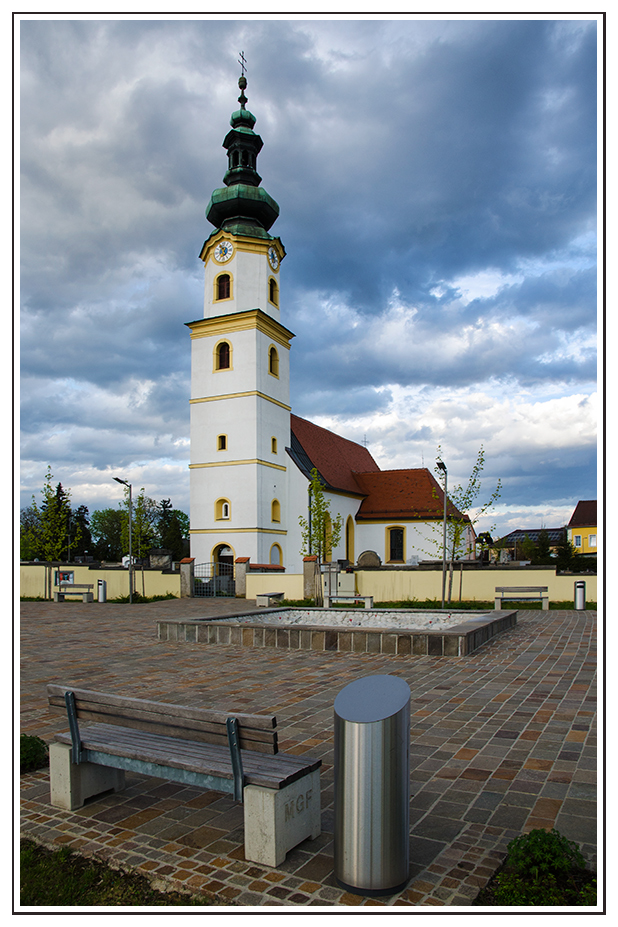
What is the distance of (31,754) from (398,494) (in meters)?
39.4

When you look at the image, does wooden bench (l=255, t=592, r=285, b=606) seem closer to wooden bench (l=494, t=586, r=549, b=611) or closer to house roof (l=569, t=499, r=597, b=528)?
wooden bench (l=494, t=586, r=549, b=611)

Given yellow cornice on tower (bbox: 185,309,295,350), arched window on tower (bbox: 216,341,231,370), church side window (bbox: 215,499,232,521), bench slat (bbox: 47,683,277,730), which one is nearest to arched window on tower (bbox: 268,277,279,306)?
yellow cornice on tower (bbox: 185,309,295,350)

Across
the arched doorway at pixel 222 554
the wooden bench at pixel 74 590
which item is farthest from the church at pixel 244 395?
the wooden bench at pixel 74 590

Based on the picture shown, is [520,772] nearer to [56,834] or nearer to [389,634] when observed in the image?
[56,834]

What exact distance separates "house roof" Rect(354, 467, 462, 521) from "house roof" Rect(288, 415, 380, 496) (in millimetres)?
1018

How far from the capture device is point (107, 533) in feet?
293

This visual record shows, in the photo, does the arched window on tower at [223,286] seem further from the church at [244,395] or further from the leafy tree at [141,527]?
the leafy tree at [141,527]

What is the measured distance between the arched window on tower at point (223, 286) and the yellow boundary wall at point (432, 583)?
674 inches

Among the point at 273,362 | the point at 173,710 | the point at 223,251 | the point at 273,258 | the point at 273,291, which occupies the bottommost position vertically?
the point at 173,710

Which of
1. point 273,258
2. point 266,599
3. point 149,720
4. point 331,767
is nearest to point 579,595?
point 266,599

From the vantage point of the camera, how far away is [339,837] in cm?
327

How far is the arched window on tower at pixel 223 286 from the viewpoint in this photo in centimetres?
3494

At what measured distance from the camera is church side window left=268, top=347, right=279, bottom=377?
35062 mm

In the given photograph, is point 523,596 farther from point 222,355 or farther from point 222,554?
point 222,355
